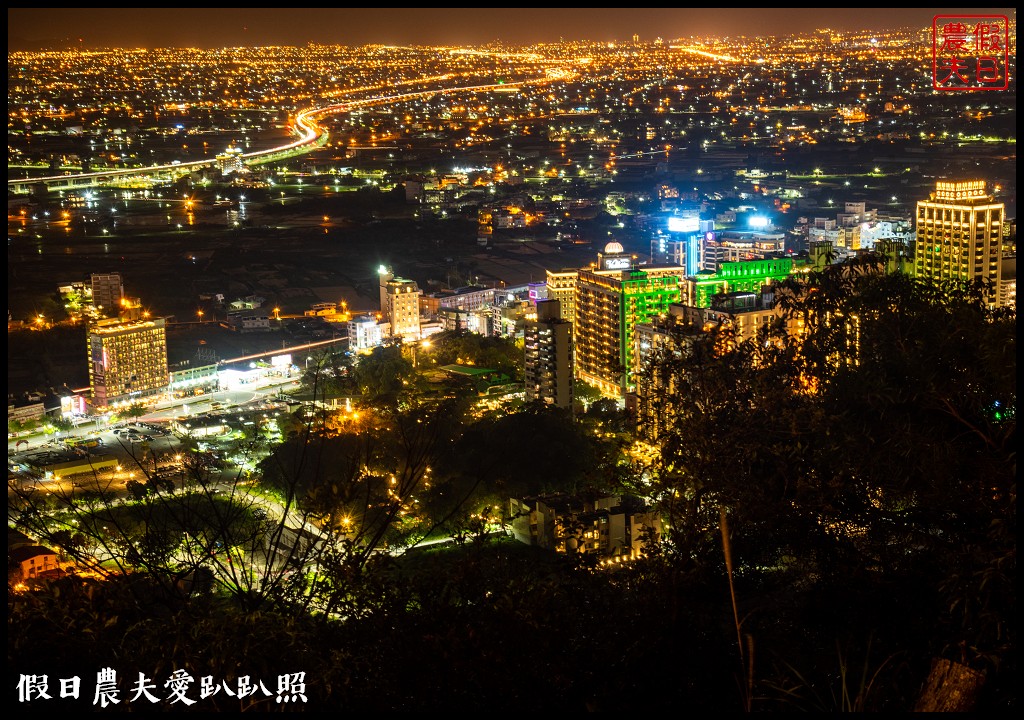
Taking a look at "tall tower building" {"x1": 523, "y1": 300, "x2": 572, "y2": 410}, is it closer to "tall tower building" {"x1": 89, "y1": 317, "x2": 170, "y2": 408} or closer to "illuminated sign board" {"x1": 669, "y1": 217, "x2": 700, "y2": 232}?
"tall tower building" {"x1": 89, "y1": 317, "x2": 170, "y2": 408}

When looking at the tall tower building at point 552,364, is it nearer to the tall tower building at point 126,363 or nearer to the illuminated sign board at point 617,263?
the illuminated sign board at point 617,263

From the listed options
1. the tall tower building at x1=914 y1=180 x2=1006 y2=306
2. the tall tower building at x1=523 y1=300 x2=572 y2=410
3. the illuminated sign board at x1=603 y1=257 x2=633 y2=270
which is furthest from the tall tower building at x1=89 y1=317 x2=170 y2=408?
the tall tower building at x1=914 y1=180 x2=1006 y2=306

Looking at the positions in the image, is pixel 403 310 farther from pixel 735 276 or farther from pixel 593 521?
pixel 593 521

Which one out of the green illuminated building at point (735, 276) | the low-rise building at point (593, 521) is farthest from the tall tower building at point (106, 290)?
the low-rise building at point (593, 521)

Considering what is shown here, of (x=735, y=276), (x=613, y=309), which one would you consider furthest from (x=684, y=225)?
(x=613, y=309)

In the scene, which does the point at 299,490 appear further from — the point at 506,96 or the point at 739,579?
the point at 506,96

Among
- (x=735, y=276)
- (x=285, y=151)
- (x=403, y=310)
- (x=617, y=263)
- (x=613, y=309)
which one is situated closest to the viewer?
(x=613, y=309)
